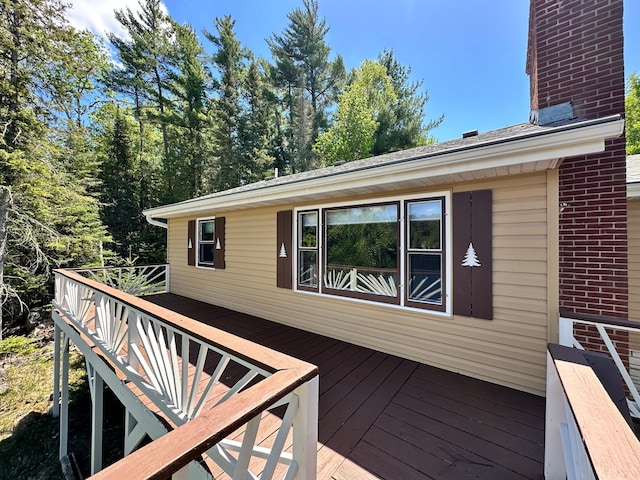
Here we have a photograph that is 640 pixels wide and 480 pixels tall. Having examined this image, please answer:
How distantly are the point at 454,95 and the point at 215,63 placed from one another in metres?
12.4

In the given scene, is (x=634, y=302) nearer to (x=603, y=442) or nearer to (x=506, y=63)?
(x=603, y=442)

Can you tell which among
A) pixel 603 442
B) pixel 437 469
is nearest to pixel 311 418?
pixel 603 442

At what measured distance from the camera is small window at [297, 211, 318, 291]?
14.3 ft

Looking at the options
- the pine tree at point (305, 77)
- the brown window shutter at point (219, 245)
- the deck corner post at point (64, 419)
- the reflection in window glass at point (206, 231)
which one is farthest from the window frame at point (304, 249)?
the pine tree at point (305, 77)

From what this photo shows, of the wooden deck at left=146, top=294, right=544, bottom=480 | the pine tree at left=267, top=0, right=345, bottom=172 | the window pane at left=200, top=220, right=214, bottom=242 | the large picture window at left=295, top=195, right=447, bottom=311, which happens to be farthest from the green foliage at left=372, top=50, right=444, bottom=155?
the wooden deck at left=146, top=294, right=544, bottom=480

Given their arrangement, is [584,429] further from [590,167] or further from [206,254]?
[206,254]

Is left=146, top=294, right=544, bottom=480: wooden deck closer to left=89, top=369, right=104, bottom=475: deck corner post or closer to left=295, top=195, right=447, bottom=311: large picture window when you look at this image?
left=295, top=195, right=447, bottom=311: large picture window

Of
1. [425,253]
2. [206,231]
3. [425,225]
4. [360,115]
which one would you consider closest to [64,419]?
[206,231]

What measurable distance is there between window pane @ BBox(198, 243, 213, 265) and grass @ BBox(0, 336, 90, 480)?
362cm

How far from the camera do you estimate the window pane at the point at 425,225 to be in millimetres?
3195

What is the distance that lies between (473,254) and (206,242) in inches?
230

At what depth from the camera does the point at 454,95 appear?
13.3 meters

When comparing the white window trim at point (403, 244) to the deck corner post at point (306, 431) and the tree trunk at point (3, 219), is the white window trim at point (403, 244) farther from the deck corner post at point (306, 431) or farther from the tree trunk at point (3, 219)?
the tree trunk at point (3, 219)

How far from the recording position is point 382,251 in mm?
5629
